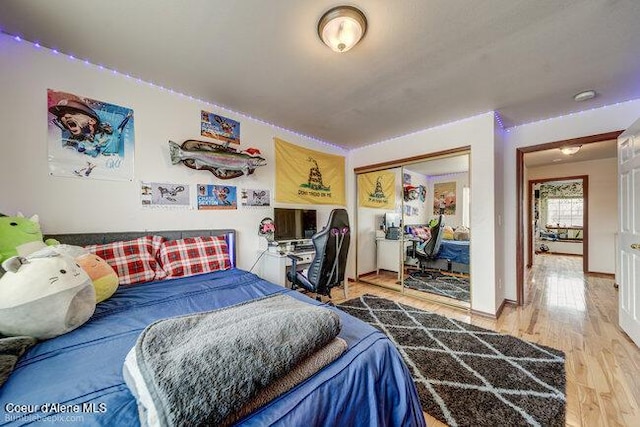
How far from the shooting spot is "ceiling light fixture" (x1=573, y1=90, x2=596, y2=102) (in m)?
2.28

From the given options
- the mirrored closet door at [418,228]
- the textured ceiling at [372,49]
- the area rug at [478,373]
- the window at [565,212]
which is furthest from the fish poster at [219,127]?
the window at [565,212]

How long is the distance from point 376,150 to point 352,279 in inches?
88.9

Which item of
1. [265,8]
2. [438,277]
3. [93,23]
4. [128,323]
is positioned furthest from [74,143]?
[438,277]

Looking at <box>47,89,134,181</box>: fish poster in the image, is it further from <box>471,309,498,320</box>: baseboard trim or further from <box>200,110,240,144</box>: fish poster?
<box>471,309,498,320</box>: baseboard trim

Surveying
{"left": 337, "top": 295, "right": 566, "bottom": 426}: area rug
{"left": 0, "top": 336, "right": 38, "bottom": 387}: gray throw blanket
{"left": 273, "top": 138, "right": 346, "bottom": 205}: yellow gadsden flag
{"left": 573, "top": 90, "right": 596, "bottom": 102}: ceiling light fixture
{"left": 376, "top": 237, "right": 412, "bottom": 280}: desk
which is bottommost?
{"left": 337, "top": 295, "right": 566, "bottom": 426}: area rug

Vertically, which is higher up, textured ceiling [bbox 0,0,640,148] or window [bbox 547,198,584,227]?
textured ceiling [bbox 0,0,640,148]

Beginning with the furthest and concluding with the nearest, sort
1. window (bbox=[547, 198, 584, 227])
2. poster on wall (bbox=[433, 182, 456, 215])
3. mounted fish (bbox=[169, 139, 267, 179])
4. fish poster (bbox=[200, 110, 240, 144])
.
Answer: window (bbox=[547, 198, 584, 227])
poster on wall (bbox=[433, 182, 456, 215])
fish poster (bbox=[200, 110, 240, 144])
mounted fish (bbox=[169, 139, 267, 179])

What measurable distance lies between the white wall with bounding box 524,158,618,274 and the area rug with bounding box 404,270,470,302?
3071mm

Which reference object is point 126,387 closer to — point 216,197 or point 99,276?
point 99,276

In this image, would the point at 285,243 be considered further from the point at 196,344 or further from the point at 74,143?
the point at 196,344

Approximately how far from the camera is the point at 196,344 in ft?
2.34

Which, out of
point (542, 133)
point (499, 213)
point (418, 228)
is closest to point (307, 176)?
point (418, 228)

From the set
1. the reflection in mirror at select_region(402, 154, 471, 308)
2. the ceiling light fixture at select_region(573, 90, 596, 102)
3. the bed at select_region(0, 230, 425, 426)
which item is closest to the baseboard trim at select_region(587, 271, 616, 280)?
the reflection in mirror at select_region(402, 154, 471, 308)

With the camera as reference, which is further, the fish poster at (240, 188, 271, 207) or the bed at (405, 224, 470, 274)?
the bed at (405, 224, 470, 274)
